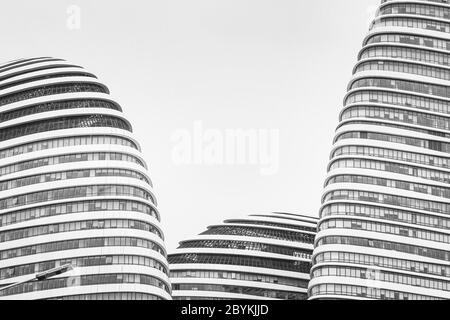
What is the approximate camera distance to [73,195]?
176125 millimetres

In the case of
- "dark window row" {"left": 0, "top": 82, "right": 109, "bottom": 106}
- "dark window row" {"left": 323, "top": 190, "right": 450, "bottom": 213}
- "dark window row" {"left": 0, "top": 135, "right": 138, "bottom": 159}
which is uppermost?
"dark window row" {"left": 0, "top": 82, "right": 109, "bottom": 106}

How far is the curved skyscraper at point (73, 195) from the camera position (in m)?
168

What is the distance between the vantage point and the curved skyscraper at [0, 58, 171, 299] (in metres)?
168

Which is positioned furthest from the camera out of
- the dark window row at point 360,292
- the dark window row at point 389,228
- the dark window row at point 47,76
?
the dark window row at point 47,76

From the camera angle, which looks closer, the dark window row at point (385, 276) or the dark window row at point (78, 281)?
the dark window row at point (78, 281)

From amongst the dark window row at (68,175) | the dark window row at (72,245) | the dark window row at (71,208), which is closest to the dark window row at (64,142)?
the dark window row at (68,175)

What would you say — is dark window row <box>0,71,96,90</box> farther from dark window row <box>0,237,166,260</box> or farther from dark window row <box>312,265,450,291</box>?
dark window row <box>312,265,450,291</box>

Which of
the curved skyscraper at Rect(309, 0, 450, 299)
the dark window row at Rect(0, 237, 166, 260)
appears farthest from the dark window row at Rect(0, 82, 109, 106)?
the curved skyscraper at Rect(309, 0, 450, 299)

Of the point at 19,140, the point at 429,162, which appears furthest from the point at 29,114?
A: the point at 429,162

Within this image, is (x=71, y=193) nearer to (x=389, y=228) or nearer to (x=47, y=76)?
(x=47, y=76)

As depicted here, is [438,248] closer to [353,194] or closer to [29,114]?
[353,194]

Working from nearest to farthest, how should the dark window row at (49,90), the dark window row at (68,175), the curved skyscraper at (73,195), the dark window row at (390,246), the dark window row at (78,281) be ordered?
the dark window row at (78,281) < the curved skyscraper at (73,195) < the dark window row at (68,175) < the dark window row at (390,246) < the dark window row at (49,90)

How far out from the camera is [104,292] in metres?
165

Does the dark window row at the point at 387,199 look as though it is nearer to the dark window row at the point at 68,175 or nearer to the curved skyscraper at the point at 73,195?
the curved skyscraper at the point at 73,195
